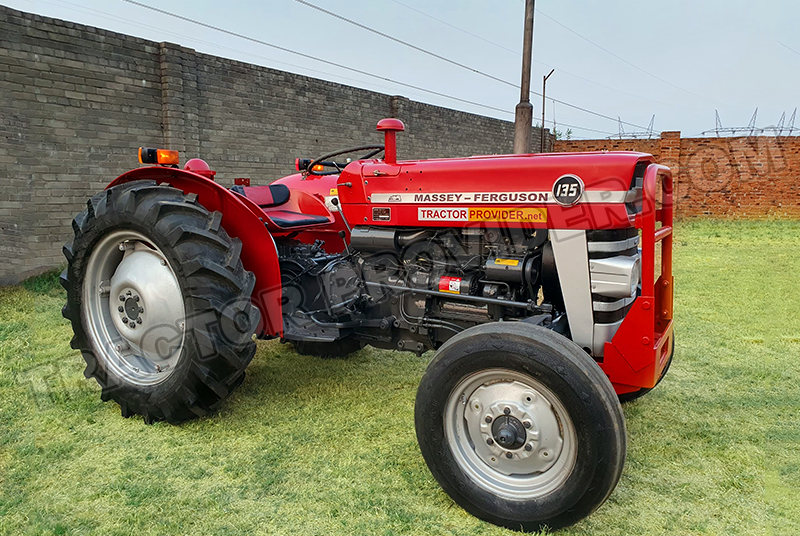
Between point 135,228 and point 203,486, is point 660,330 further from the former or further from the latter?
point 135,228

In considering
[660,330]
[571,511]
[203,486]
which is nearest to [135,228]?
[203,486]

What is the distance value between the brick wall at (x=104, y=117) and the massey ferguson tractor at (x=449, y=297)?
371cm

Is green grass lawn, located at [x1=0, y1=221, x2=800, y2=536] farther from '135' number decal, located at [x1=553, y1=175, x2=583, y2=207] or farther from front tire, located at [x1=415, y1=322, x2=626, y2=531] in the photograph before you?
'135' number decal, located at [x1=553, y1=175, x2=583, y2=207]

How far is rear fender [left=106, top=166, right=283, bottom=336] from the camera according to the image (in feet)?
9.41

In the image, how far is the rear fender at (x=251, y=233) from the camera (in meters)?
2.87

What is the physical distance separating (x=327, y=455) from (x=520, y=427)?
3.27ft

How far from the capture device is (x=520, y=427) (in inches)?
81.3

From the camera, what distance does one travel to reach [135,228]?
2809 millimetres

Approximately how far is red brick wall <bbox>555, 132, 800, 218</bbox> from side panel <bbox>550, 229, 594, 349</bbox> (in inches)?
474

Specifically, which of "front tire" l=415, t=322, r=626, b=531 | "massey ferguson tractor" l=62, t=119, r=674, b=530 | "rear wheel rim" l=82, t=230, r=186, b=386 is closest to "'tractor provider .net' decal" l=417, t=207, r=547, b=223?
"massey ferguson tractor" l=62, t=119, r=674, b=530

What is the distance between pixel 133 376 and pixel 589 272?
2.46 meters

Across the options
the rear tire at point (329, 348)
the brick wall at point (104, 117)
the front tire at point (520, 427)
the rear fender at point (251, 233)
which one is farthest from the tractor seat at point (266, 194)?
the brick wall at point (104, 117)

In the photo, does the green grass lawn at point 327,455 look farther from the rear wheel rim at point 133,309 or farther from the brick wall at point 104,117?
the brick wall at point 104,117

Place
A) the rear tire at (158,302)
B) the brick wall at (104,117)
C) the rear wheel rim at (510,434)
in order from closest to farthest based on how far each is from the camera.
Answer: the rear wheel rim at (510,434) → the rear tire at (158,302) → the brick wall at (104,117)
